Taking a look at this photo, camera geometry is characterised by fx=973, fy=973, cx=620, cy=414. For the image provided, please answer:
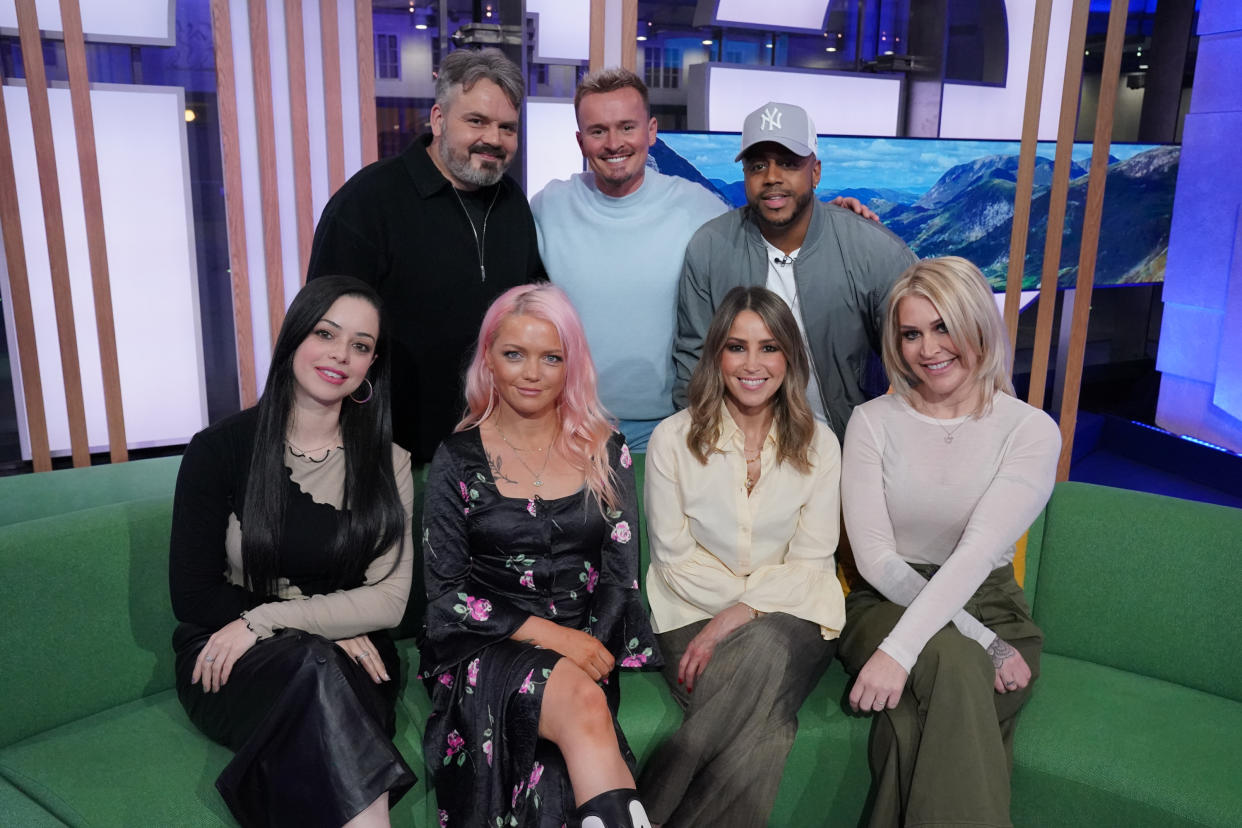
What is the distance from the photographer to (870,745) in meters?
2.26

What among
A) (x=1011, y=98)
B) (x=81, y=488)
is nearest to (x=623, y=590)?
(x=81, y=488)

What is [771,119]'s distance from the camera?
257 cm

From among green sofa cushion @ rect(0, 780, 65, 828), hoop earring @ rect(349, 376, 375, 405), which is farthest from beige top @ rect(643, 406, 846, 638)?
green sofa cushion @ rect(0, 780, 65, 828)

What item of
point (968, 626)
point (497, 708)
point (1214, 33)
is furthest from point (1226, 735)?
point (1214, 33)

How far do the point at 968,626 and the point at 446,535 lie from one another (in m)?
1.25

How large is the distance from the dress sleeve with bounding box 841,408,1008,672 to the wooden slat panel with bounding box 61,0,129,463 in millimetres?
2317

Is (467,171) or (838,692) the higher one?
(467,171)

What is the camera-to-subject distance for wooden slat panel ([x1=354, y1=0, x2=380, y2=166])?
10.4 feet

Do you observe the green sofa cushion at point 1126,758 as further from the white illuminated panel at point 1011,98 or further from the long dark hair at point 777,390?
the white illuminated panel at point 1011,98

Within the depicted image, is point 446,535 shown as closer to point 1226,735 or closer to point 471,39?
point 1226,735

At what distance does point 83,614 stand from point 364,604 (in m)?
0.69

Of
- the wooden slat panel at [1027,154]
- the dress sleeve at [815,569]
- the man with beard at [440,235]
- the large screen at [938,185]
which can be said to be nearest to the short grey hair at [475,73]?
the man with beard at [440,235]

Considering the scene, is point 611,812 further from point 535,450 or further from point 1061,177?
point 1061,177

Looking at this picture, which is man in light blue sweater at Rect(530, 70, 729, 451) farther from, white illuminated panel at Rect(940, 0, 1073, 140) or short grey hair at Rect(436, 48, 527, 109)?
white illuminated panel at Rect(940, 0, 1073, 140)
